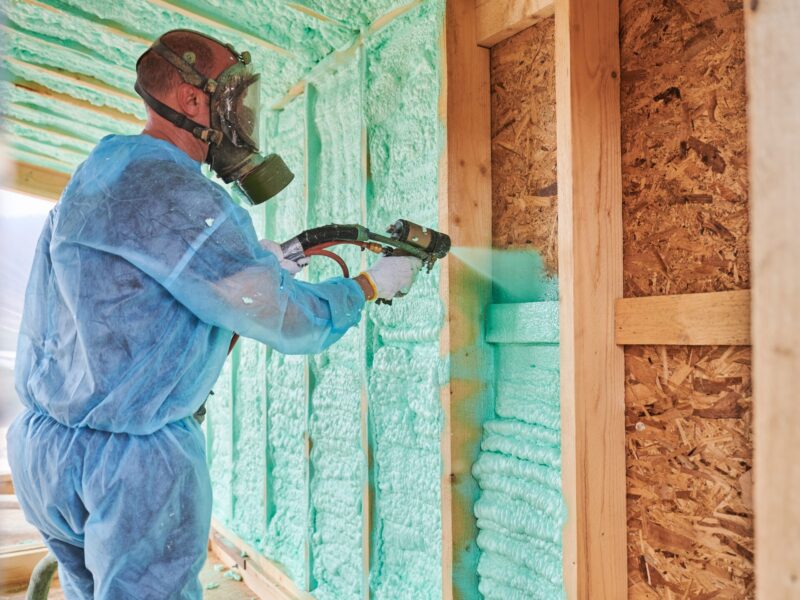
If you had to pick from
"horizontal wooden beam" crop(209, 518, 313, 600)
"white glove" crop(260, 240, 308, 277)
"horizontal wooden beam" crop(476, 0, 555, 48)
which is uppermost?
"horizontal wooden beam" crop(476, 0, 555, 48)

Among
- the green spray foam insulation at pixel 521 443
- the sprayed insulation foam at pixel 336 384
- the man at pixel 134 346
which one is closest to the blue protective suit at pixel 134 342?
the man at pixel 134 346

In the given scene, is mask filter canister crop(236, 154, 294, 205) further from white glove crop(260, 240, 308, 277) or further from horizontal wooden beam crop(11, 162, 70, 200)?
horizontal wooden beam crop(11, 162, 70, 200)

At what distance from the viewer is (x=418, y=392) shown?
1.66m

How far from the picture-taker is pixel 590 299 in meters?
1.13

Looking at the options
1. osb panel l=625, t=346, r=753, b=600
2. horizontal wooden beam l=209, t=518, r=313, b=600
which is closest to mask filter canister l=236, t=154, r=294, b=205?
osb panel l=625, t=346, r=753, b=600

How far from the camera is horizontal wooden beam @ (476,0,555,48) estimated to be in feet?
4.31

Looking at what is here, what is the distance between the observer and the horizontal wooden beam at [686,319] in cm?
96

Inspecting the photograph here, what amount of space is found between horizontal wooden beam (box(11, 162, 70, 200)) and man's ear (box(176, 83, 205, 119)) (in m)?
3.93

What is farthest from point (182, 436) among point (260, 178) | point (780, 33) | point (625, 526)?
point (780, 33)

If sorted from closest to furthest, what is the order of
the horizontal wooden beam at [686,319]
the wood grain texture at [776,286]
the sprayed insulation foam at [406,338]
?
the wood grain texture at [776,286]
the horizontal wooden beam at [686,319]
the sprayed insulation foam at [406,338]

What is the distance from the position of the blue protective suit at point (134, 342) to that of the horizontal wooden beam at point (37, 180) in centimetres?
402

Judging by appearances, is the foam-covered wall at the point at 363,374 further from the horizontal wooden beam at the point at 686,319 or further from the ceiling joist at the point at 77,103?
the ceiling joist at the point at 77,103

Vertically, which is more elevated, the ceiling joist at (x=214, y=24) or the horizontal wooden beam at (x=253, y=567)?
the ceiling joist at (x=214, y=24)

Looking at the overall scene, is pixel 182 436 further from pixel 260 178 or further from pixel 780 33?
pixel 780 33
